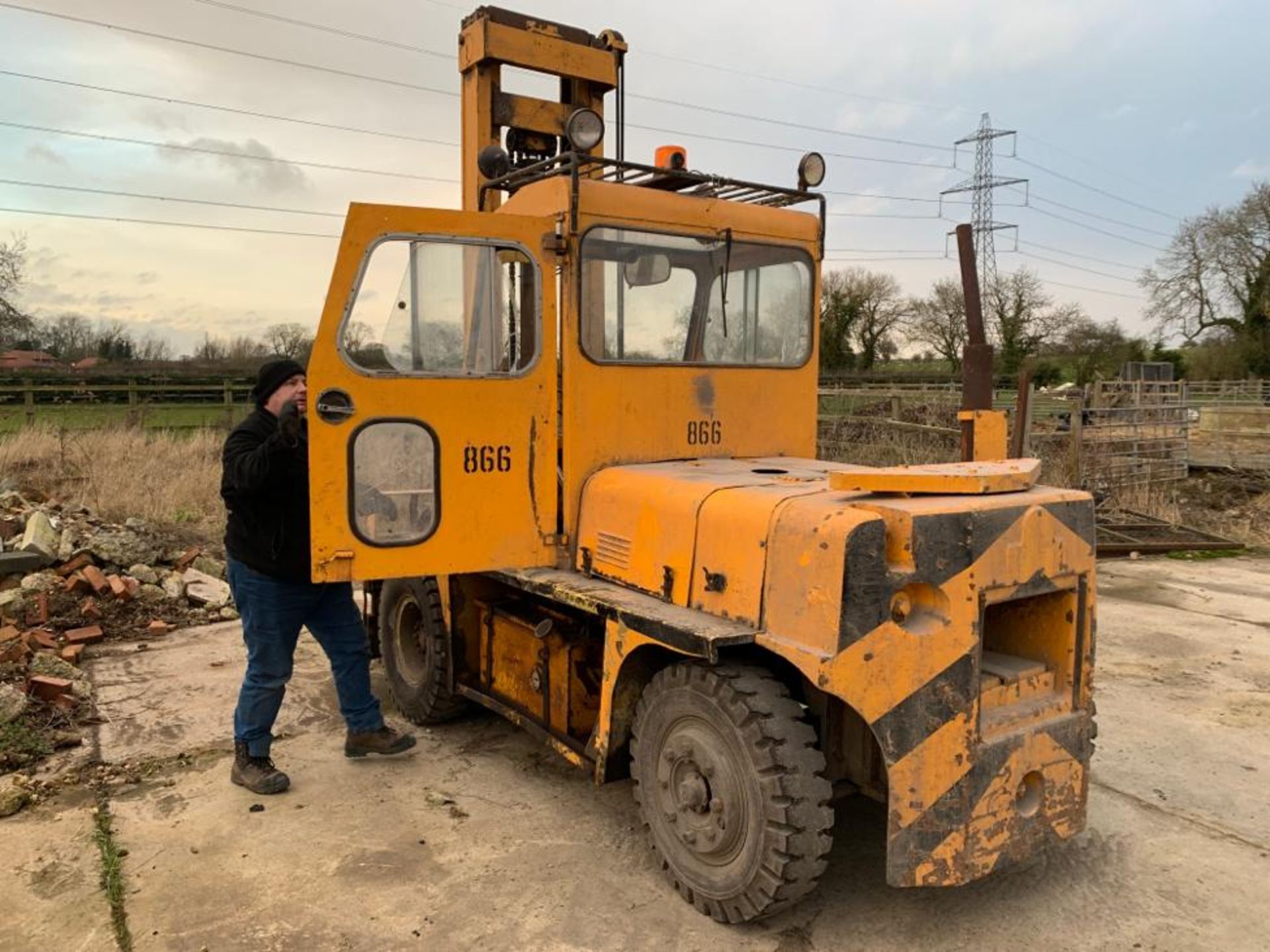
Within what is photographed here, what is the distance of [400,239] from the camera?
381 cm

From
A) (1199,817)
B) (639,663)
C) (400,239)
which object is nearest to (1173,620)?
(1199,817)

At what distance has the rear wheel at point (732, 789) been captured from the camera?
3023 mm

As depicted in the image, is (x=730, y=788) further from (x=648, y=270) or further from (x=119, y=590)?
(x=119, y=590)

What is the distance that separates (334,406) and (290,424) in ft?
1.10

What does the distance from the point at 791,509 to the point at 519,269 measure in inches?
65.2

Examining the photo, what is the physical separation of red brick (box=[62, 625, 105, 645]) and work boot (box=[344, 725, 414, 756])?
9.53 ft

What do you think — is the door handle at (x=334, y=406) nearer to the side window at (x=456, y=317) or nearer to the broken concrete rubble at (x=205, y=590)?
the side window at (x=456, y=317)

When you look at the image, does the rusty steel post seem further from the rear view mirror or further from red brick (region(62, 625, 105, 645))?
red brick (region(62, 625, 105, 645))

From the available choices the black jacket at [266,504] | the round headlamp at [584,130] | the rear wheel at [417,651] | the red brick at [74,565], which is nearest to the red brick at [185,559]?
the red brick at [74,565]

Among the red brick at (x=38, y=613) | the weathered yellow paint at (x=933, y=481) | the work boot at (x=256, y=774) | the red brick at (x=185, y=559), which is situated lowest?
the work boot at (x=256, y=774)

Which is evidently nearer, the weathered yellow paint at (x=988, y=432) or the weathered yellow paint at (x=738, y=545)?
the weathered yellow paint at (x=738, y=545)

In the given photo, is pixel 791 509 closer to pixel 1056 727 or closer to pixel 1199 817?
pixel 1056 727

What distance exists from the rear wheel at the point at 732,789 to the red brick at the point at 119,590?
5.31 metres

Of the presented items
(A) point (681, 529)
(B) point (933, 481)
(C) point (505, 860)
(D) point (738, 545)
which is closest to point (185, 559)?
(C) point (505, 860)
